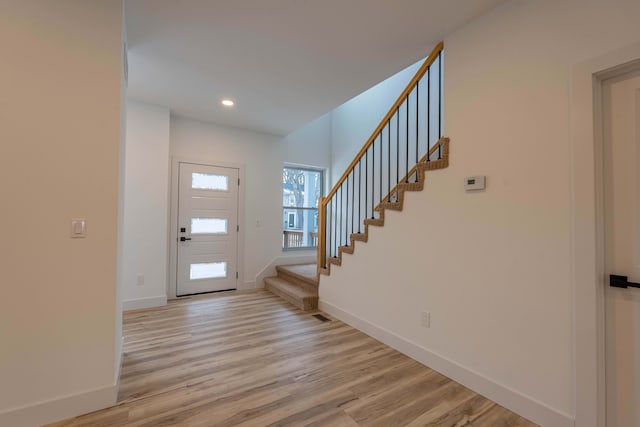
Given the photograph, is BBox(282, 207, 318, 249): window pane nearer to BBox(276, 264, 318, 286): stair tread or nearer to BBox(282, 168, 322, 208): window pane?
BBox(282, 168, 322, 208): window pane

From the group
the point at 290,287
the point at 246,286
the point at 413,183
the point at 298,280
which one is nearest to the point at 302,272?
the point at 298,280

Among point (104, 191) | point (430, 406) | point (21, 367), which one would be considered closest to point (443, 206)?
point (430, 406)

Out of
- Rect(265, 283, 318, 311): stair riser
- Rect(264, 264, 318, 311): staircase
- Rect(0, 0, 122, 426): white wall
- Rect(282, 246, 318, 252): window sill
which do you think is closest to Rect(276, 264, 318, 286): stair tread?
Rect(264, 264, 318, 311): staircase

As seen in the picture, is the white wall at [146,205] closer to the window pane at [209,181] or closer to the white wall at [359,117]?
the window pane at [209,181]

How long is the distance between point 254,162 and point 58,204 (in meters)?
3.24

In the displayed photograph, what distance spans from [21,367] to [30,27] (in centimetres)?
195

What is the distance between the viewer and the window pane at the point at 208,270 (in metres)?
4.28

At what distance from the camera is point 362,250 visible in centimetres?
303

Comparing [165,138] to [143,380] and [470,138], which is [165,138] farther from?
[470,138]

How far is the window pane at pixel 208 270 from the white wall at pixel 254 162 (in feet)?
1.07

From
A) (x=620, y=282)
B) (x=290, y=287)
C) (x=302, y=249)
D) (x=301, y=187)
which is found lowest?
(x=290, y=287)

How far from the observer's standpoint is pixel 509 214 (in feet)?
5.88

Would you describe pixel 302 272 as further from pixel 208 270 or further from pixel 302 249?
pixel 208 270

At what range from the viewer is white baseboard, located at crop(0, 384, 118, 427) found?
60.2 inches
